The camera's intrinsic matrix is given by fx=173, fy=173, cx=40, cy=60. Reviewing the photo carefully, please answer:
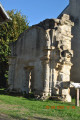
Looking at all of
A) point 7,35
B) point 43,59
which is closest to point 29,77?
point 43,59

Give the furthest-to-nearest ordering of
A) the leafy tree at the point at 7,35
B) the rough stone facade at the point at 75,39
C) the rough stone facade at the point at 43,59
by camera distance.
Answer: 1. the leafy tree at the point at 7,35
2. the rough stone facade at the point at 75,39
3. the rough stone facade at the point at 43,59

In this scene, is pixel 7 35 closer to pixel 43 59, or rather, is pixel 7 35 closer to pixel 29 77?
pixel 29 77

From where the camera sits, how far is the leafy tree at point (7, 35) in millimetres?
18875

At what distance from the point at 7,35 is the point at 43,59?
9294 millimetres

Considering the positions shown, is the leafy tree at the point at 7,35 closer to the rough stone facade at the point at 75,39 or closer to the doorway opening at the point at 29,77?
the doorway opening at the point at 29,77

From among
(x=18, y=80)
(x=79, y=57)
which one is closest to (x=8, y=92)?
(x=18, y=80)

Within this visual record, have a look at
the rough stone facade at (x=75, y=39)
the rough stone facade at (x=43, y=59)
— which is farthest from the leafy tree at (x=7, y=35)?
the rough stone facade at (x=75, y=39)

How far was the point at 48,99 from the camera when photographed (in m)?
10.8

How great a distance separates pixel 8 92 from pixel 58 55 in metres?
5.14

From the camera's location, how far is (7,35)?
1969 centimetres

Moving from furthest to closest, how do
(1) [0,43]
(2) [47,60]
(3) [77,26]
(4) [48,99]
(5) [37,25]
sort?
(1) [0,43], (3) [77,26], (5) [37,25], (2) [47,60], (4) [48,99]

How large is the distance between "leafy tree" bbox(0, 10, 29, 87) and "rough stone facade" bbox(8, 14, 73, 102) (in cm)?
476

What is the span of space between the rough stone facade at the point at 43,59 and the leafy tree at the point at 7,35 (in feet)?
15.6

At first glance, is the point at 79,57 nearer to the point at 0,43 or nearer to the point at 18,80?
the point at 18,80
